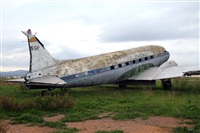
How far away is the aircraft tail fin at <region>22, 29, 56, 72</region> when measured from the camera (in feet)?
61.7

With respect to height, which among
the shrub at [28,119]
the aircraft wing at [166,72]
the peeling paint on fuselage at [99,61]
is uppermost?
the peeling paint on fuselage at [99,61]

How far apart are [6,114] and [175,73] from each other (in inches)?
575

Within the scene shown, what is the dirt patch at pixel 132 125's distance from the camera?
362 inches

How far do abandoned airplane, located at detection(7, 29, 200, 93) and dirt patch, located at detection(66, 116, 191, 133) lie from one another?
8221 mm

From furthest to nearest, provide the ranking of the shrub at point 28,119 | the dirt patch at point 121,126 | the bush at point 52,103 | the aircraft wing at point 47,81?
1. the aircraft wing at point 47,81
2. the bush at point 52,103
3. the shrub at point 28,119
4. the dirt patch at point 121,126

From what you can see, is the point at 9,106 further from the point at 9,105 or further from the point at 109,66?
the point at 109,66

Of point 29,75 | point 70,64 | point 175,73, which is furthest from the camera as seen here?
point 175,73

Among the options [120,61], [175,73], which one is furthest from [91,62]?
[175,73]

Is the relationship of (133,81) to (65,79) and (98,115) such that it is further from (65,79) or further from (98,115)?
(98,115)

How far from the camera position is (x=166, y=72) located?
23266 millimetres

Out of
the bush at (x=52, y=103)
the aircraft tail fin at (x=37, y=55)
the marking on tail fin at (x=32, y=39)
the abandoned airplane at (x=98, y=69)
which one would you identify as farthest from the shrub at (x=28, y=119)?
the marking on tail fin at (x=32, y=39)

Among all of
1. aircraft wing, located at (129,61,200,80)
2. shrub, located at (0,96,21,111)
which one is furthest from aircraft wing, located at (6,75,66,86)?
aircraft wing, located at (129,61,200,80)

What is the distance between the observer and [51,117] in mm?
11547

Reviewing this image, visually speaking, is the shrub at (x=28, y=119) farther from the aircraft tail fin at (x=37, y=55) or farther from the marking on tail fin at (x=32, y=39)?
the marking on tail fin at (x=32, y=39)
